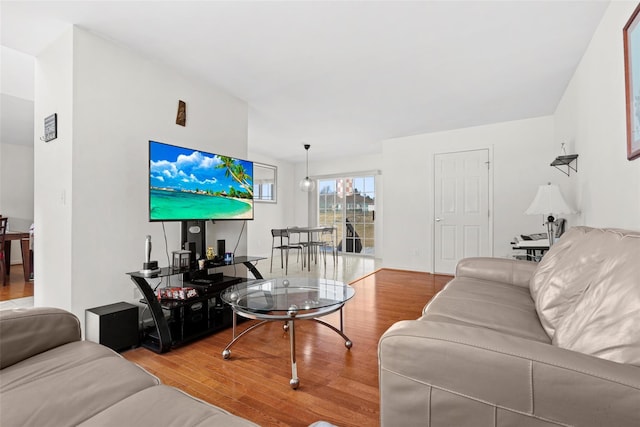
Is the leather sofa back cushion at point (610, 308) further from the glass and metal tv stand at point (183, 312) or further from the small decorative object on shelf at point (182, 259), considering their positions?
the small decorative object on shelf at point (182, 259)

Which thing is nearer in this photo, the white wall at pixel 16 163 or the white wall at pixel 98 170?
the white wall at pixel 98 170

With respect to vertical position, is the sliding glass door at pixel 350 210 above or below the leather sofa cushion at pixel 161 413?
above

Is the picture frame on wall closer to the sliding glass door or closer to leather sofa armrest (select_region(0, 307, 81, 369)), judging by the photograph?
leather sofa armrest (select_region(0, 307, 81, 369))

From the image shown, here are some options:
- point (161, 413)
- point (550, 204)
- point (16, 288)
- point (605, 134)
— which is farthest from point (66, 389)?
point (16, 288)

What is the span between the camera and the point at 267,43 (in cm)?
245

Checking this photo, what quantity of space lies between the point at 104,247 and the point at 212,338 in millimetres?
1111

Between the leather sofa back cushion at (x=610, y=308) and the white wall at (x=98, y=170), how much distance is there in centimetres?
285

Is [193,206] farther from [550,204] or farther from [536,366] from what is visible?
[550,204]

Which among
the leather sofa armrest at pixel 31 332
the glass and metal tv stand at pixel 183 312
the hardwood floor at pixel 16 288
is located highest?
the leather sofa armrest at pixel 31 332

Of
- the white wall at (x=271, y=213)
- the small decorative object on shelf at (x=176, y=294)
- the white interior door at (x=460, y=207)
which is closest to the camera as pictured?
the small decorative object on shelf at (x=176, y=294)

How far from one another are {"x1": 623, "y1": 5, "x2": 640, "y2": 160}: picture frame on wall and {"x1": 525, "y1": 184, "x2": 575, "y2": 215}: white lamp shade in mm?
1158

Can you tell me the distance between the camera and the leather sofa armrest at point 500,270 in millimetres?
2135

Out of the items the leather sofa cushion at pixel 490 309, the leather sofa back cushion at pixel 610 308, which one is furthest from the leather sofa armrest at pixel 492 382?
the leather sofa cushion at pixel 490 309

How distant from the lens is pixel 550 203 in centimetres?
277
